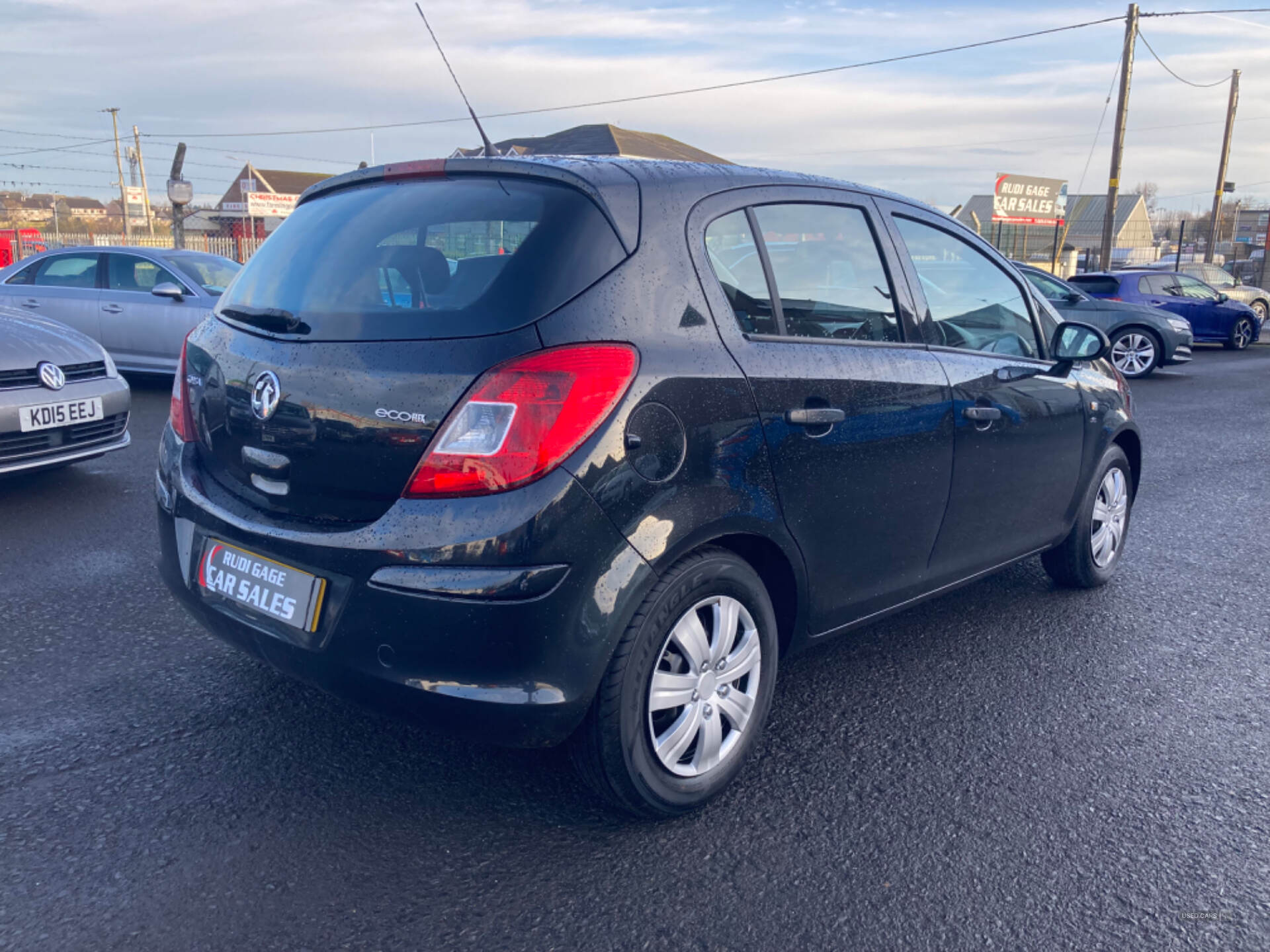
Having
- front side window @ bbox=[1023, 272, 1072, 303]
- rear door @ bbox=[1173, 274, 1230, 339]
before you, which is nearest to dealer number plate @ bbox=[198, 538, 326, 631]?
front side window @ bbox=[1023, 272, 1072, 303]

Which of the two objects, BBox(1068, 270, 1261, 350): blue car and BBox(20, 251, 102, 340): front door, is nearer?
BBox(20, 251, 102, 340): front door

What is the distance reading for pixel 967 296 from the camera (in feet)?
11.9

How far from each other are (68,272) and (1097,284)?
45.7 ft

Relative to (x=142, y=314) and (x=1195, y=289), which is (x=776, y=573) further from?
(x=1195, y=289)

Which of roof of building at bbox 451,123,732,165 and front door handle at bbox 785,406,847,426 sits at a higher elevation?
roof of building at bbox 451,123,732,165

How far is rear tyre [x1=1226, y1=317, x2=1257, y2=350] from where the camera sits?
1858 centimetres

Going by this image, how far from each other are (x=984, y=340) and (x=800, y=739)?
1.58 metres

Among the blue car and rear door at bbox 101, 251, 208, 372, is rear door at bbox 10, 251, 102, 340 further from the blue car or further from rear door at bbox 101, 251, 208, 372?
the blue car

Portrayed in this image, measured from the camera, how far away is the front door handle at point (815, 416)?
8.81 ft

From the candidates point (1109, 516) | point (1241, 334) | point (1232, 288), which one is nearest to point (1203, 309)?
point (1241, 334)

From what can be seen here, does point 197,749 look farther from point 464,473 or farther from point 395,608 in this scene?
point 464,473

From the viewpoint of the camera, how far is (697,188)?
8.71 ft

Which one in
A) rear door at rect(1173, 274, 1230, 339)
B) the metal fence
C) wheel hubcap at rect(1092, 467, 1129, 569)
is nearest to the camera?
wheel hubcap at rect(1092, 467, 1129, 569)

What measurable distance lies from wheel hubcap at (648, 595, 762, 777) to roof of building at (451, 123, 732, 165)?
24289 mm
